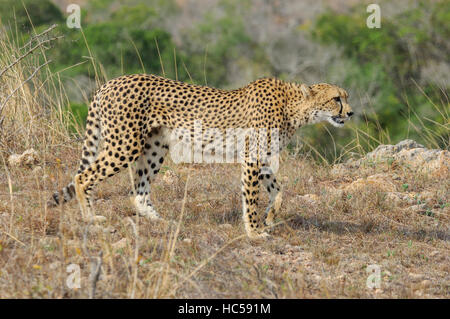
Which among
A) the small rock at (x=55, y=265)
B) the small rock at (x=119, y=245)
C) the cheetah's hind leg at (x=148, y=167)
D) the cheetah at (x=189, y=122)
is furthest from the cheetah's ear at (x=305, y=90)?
the small rock at (x=55, y=265)

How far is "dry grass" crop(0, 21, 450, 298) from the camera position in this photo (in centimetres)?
413

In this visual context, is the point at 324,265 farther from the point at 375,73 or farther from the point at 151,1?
the point at 151,1

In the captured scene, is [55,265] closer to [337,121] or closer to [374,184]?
[337,121]

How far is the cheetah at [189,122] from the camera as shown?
5.50m

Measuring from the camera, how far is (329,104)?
227 inches

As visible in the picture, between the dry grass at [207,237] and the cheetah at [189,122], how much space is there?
10.4 inches

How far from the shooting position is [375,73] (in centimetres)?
1700

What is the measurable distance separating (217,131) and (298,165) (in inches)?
89.1

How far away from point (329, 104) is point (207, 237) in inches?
60.3

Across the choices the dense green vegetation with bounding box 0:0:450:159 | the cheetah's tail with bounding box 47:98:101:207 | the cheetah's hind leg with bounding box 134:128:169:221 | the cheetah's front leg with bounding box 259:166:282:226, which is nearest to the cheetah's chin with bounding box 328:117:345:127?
the cheetah's front leg with bounding box 259:166:282:226

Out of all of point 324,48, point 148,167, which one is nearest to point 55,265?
point 148,167
